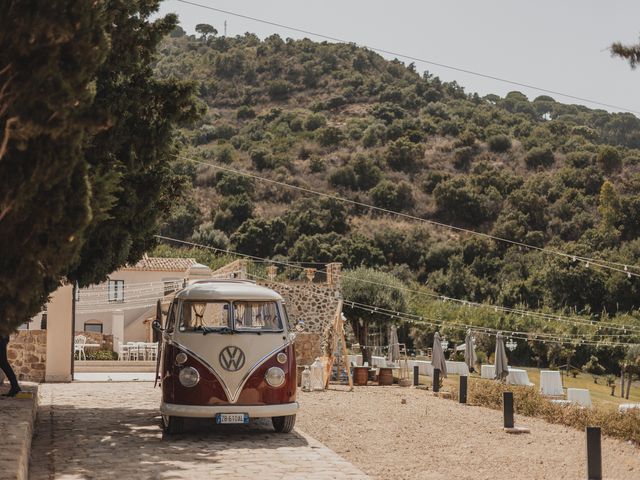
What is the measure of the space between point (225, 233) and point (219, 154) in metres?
15.4

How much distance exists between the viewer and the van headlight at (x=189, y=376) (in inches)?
431

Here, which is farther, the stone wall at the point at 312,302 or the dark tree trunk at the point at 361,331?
the dark tree trunk at the point at 361,331

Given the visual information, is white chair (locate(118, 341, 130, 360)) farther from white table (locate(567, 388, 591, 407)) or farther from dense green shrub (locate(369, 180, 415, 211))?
dense green shrub (locate(369, 180, 415, 211))

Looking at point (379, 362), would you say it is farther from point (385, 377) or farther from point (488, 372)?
point (385, 377)

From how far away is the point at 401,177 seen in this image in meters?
74.6

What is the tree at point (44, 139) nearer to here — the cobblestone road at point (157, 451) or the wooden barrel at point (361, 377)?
the cobblestone road at point (157, 451)

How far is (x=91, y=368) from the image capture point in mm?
25625

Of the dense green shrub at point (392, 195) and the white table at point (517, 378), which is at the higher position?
the dense green shrub at point (392, 195)

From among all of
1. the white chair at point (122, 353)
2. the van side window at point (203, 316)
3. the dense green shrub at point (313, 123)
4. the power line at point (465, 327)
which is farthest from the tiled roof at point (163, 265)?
the dense green shrub at point (313, 123)

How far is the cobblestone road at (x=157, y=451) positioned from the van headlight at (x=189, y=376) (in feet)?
2.35

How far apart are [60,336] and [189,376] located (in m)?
9.40

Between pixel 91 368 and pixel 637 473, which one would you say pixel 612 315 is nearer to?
pixel 91 368

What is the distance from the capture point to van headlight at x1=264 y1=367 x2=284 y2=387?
11203 mm

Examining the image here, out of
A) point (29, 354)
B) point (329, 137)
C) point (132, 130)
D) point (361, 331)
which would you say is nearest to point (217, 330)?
point (132, 130)
